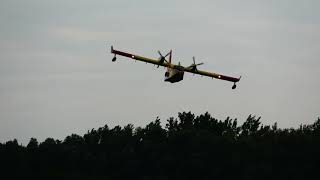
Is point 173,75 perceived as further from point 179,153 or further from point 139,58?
point 179,153

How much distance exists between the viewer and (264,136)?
424 ft

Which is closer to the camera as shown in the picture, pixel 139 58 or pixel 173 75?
pixel 173 75

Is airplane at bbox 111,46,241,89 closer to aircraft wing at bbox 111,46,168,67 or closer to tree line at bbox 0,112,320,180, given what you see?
aircraft wing at bbox 111,46,168,67

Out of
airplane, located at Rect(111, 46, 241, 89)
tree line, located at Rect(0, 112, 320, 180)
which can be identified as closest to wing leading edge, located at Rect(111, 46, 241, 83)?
airplane, located at Rect(111, 46, 241, 89)

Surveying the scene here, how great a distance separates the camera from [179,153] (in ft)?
416

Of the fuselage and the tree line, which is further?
the tree line

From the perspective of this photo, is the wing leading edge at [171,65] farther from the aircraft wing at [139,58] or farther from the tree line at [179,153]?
the tree line at [179,153]

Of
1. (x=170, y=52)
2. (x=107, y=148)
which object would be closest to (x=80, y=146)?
(x=107, y=148)

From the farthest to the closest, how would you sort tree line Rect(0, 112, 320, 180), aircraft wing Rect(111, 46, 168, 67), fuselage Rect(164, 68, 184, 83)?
tree line Rect(0, 112, 320, 180) < aircraft wing Rect(111, 46, 168, 67) < fuselage Rect(164, 68, 184, 83)

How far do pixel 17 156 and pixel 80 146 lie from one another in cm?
1474

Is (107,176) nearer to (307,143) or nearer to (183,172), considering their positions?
(183,172)

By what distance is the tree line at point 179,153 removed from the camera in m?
117

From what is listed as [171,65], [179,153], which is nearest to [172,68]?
[171,65]

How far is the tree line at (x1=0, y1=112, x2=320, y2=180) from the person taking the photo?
117312 millimetres
